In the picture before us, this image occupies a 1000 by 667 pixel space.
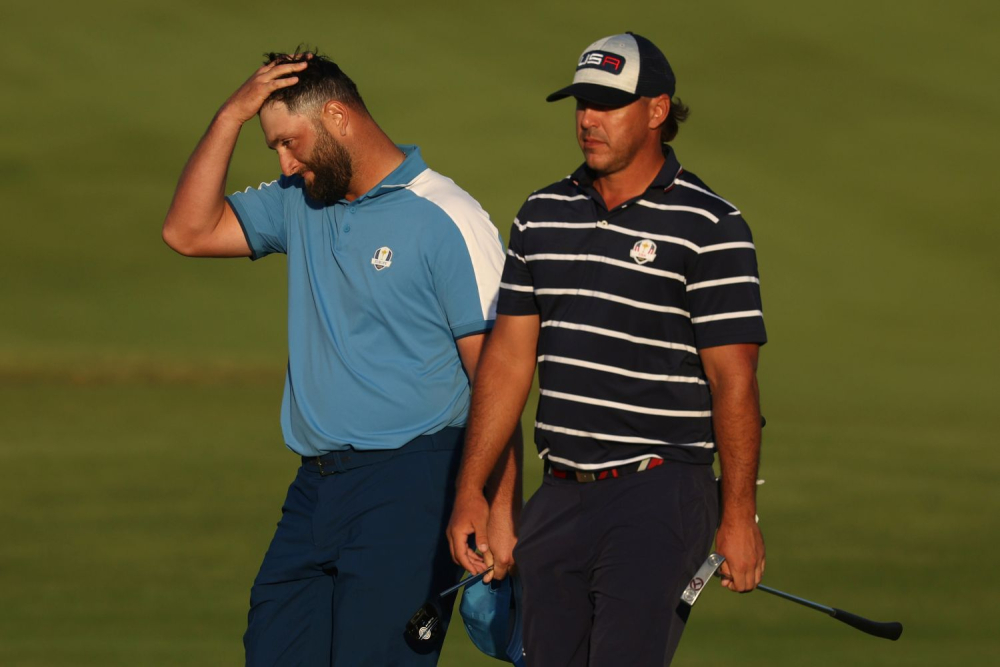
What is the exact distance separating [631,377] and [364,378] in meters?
1.13

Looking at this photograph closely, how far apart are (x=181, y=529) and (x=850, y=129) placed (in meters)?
15.8

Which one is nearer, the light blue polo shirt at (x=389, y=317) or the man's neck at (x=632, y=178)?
the man's neck at (x=632, y=178)

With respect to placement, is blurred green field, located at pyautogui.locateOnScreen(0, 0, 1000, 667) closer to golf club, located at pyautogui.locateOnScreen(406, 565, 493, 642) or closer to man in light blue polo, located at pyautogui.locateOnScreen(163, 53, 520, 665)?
man in light blue polo, located at pyautogui.locateOnScreen(163, 53, 520, 665)

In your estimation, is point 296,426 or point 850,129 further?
point 850,129

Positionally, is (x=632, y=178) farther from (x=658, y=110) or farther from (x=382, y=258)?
(x=382, y=258)

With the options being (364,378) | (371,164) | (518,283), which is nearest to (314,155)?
(371,164)

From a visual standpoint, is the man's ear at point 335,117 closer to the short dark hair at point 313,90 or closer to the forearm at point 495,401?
the short dark hair at point 313,90

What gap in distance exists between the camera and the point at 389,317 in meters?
5.18

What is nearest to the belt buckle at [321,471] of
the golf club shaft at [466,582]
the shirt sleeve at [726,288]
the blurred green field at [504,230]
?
the golf club shaft at [466,582]

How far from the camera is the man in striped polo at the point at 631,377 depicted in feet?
13.8

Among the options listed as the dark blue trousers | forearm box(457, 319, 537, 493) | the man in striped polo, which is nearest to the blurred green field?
the dark blue trousers

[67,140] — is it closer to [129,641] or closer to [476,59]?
[476,59]

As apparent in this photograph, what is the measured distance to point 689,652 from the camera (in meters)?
8.03

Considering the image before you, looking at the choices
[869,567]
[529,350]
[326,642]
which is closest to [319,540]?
[326,642]
